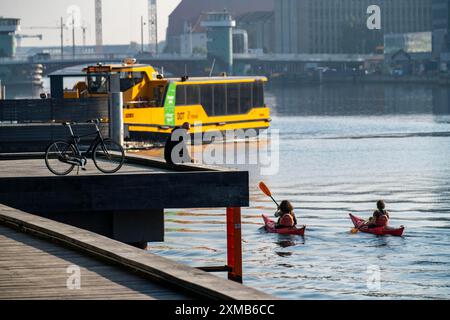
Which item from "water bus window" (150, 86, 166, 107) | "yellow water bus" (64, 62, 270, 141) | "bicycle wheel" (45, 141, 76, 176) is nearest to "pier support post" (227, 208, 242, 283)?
"bicycle wheel" (45, 141, 76, 176)

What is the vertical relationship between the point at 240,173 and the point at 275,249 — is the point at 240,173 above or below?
above

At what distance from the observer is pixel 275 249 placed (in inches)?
1222

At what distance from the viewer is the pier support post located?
2511cm

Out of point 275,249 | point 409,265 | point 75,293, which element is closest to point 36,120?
point 275,249

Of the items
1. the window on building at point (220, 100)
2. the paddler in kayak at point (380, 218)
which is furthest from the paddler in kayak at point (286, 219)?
the window on building at point (220, 100)

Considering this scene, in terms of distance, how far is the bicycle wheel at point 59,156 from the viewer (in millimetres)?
25875

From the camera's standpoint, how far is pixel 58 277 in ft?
48.5

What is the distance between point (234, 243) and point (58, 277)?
10600 millimetres

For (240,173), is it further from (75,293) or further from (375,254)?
(75,293)

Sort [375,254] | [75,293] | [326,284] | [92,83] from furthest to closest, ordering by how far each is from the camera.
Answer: [92,83] < [375,254] < [326,284] < [75,293]

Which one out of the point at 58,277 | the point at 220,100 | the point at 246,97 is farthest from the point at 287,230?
the point at 246,97

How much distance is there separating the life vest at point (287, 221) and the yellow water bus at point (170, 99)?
2796 centimetres

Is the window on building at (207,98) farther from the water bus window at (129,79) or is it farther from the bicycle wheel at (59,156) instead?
the bicycle wheel at (59,156)

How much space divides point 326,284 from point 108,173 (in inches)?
206
